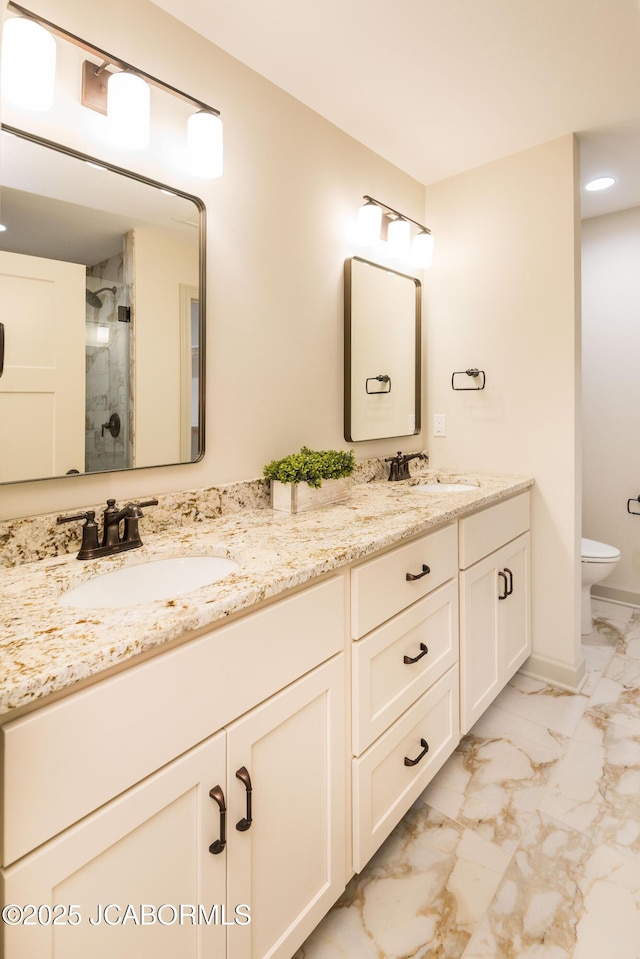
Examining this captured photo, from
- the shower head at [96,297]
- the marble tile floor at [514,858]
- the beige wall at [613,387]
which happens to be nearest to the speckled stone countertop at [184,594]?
the shower head at [96,297]

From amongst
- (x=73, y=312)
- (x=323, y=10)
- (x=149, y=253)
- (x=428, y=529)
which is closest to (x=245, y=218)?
(x=149, y=253)

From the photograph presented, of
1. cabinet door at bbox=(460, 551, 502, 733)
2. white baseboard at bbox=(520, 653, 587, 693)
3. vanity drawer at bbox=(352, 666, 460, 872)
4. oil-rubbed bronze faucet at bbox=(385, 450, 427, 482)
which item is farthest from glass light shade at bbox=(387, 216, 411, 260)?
white baseboard at bbox=(520, 653, 587, 693)

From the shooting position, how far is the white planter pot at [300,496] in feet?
5.24

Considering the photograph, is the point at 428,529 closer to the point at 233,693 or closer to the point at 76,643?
the point at 233,693

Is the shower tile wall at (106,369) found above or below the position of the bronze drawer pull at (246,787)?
above

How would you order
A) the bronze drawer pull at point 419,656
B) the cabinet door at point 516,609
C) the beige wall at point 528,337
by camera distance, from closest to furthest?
the bronze drawer pull at point 419,656 < the cabinet door at point 516,609 < the beige wall at point 528,337

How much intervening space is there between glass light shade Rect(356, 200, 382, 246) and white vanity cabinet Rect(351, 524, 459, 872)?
4.19 ft

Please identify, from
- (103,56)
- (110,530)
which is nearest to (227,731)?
(110,530)

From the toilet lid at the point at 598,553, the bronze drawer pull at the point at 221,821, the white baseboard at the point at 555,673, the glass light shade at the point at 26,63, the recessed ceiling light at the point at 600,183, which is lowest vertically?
the white baseboard at the point at 555,673

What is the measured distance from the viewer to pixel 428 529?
1459 mm

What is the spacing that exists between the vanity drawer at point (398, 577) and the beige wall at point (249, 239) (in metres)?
0.61

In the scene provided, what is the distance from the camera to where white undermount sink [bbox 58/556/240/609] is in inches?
42.4

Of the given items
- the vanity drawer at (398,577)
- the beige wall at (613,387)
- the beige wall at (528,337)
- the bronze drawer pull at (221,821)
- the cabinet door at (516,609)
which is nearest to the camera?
the bronze drawer pull at (221,821)

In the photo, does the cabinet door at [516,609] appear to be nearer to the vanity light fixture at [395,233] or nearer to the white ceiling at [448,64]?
the vanity light fixture at [395,233]
